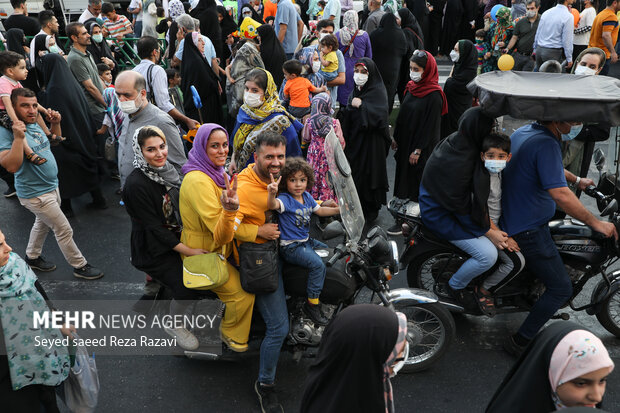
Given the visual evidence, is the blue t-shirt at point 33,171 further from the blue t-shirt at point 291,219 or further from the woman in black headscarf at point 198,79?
the woman in black headscarf at point 198,79

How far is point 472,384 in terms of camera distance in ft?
13.0

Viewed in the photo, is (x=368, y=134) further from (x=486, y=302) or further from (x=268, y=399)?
(x=268, y=399)

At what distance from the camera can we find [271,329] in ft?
12.2

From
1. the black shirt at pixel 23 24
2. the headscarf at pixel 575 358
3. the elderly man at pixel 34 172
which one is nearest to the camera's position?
the headscarf at pixel 575 358

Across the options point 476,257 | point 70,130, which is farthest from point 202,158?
point 70,130

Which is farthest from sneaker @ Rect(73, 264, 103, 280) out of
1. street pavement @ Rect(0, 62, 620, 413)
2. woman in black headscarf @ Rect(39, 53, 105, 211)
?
woman in black headscarf @ Rect(39, 53, 105, 211)

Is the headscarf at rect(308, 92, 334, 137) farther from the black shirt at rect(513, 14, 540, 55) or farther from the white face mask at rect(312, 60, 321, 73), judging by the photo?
the black shirt at rect(513, 14, 540, 55)

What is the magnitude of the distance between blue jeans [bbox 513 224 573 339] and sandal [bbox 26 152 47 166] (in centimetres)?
412

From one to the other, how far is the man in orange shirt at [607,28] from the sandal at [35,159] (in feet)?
33.0

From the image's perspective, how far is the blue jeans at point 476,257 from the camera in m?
4.00

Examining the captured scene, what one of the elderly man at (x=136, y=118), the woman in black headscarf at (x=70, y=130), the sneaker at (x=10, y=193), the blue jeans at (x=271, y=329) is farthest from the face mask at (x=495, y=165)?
the sneaker at (x=10, y=193)

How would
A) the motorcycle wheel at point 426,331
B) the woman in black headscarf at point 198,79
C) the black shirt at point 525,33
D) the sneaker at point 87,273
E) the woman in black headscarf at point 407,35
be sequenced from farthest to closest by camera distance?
1. the black shirt at point 525,33
2. the woman in black headscarf at point 407,35
3. the woman in black headscarf at point 198,79
4. the sneaker at point 87,273
5. the motorcycle wheel at point 426,331

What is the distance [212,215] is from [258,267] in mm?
482

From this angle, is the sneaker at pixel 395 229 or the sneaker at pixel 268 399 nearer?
the sneaker at pixel 268 399
